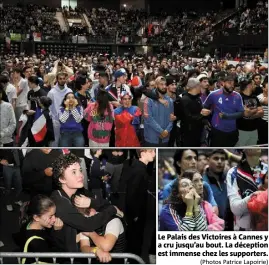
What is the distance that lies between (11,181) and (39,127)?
9.45 ft

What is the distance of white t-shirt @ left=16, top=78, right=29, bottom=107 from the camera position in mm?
8406

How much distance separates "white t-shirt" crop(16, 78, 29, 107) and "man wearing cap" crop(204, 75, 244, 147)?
9.95 feet

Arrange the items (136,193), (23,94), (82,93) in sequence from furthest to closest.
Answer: (23,94)
(82,93)
(136,193)

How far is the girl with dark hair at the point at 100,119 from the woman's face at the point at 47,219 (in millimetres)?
2699

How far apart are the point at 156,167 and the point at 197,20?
148ft

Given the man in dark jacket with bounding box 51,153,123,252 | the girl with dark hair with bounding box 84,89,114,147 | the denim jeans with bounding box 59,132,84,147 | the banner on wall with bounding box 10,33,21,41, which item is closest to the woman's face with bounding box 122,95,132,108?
the girl with dark hair with bounding box 84,89,114,147

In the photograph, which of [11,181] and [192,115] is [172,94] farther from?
[11,181]

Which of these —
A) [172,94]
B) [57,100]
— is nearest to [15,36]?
[57,100]

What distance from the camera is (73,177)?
13.5ft

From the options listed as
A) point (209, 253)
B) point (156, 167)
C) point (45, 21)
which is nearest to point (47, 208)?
point (156, 167)

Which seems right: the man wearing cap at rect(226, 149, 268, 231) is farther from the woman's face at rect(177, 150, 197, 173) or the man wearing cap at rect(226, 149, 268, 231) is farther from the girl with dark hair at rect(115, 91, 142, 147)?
the girl with dark hair at rect(115, 91, 142, 147)

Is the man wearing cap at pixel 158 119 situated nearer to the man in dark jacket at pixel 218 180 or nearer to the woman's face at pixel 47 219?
the man in dark jacket at pixel 218 180

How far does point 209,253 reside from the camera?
13.1 feet

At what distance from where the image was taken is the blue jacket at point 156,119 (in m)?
6.63
